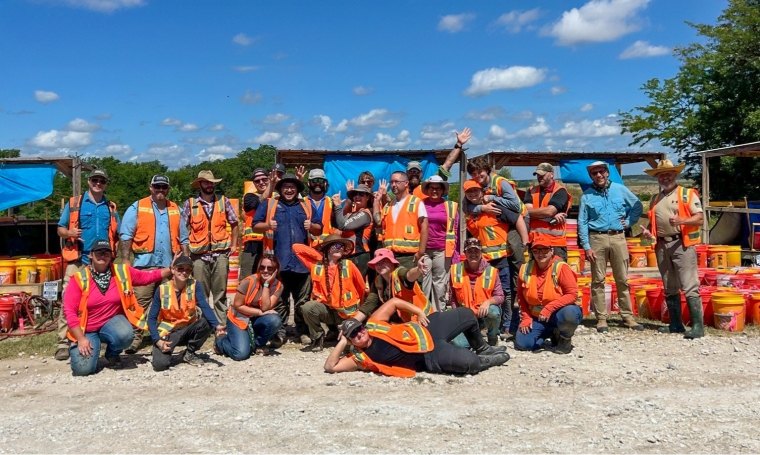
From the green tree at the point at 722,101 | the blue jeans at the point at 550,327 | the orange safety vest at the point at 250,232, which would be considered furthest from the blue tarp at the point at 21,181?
the green tree at the point at 722,101

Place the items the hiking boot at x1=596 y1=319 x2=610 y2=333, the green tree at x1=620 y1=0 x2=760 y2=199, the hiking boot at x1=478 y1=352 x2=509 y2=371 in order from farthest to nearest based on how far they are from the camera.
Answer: the green tree at x1=620 y1=0 x2=760 y2=199 < the hiking boot at x1=596 y1=319 x2=610 y2=333 < the hiking boot at x1=478 y1=352 x2=509 y2=371

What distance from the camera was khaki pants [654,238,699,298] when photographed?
7336mm

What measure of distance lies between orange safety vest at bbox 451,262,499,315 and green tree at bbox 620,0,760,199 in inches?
638

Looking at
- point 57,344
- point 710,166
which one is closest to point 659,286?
point 57,344

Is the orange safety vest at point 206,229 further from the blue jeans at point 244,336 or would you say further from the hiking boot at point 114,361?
the hiking boot at point 114,361

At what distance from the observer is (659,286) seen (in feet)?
28.9

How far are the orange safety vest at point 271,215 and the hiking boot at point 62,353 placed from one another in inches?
94.7

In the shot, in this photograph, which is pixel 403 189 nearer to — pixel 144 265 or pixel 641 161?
pixel 144 265

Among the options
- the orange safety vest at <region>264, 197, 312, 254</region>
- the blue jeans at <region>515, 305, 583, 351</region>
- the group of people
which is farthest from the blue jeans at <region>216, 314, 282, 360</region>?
the blue jeans at <region>515, 305, 583, 351</region>

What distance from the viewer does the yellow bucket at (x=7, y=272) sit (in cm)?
1001

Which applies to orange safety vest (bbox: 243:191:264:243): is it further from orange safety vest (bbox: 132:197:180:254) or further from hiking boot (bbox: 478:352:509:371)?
hiking boot (bbox: 478:352:509:371)

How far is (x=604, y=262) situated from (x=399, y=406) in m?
3.94

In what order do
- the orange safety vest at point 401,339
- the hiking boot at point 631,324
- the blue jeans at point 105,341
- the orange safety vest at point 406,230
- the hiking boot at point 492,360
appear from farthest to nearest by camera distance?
the hiking boot at point 631,324 < the orange safety vest at point 406,230 < the blue jeans at point 105,341 < the hiking boot at point 492,360 < the orange safety vest at point 401,339

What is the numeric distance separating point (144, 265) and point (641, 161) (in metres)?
11.6
